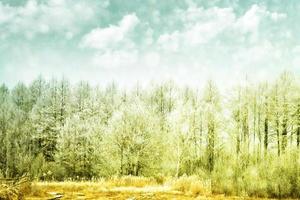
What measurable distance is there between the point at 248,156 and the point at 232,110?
24.2 feet

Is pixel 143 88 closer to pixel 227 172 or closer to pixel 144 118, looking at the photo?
pixel 144 118

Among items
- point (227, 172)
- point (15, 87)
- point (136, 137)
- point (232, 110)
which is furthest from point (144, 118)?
point (15, 87)

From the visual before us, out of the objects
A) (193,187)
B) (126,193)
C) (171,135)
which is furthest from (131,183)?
(171,135)


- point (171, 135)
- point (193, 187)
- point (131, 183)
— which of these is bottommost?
point (131, 183)

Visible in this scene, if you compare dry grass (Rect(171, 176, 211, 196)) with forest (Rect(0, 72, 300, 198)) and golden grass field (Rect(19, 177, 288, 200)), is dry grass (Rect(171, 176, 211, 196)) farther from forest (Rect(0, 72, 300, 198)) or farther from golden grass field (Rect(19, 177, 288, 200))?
forest (Rect(0, 72, 300, 198))

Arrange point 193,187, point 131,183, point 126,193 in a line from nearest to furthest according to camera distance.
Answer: point 193,187, point 126,193, point 131,183

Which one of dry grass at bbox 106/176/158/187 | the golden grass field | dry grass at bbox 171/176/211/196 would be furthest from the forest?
dry grass at bbox 106/176/158/187

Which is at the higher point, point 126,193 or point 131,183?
point 126,193

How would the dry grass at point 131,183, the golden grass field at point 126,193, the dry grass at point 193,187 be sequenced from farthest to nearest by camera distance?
1. the dry grass at point 131,183
2. the dry grass at point 193,187
3. the golden grass field at point 126,193

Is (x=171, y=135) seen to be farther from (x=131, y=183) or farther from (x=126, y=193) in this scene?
(x=126, y=193)

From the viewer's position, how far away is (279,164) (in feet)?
43.7

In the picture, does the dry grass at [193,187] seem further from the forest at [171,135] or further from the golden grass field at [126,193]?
the forest at [171,135]

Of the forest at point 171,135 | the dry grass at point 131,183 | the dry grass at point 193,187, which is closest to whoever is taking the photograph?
the dry grass at point 193,187

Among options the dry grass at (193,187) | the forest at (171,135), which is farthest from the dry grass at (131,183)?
the dry grass at (193,187)
